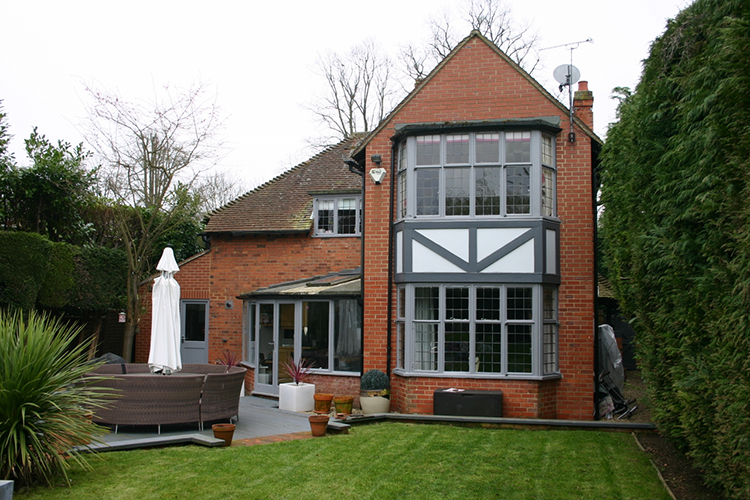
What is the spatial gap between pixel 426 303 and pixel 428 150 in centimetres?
304

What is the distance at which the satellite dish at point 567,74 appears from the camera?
13.2 meters

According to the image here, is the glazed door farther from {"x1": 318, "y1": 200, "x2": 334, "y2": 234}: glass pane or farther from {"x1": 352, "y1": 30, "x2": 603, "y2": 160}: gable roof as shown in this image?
{"x1": 352, "y1": 30, "x2": 603, "y2": 160}: gable roof

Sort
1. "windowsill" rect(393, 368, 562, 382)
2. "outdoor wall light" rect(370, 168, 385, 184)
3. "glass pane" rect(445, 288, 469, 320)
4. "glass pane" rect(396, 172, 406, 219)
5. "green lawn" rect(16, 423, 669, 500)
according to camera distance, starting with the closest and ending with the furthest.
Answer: "green lawn" rect(16, 423, 669, 500)
"windowsill" rect(393, 368, 562, 382)
"glass pane" rect(445, 288, 469, 320)
"glass pane" rect(396, 172, 406, 219)
"outdoor wall light" rect(370, 168, 385, 184)

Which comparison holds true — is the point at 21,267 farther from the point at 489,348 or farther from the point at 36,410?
the point at 489,348

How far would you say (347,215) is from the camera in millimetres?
18922

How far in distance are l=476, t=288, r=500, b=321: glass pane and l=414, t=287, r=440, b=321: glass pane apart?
82 centimetres

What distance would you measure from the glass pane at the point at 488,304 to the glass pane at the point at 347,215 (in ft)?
22.4

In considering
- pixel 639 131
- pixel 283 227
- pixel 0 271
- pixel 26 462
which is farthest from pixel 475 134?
pixel 0 271

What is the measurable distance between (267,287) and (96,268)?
4772mm

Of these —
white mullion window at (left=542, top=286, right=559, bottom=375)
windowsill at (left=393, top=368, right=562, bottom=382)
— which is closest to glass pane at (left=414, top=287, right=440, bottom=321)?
windowsill at (left=393, top=368, right=562, bottom=382)

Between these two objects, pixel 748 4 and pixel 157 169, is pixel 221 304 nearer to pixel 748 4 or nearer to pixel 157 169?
pixel 157 169

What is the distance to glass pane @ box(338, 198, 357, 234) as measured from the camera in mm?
18844

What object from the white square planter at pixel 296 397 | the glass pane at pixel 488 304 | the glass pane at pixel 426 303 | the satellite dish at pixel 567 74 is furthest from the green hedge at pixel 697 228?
the white square planter at pixel 296 397

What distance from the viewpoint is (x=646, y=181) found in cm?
870
